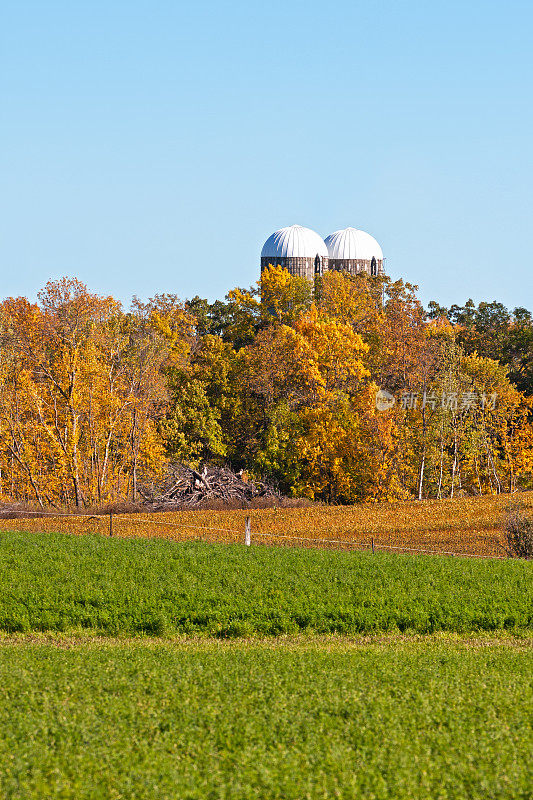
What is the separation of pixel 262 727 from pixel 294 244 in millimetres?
74715

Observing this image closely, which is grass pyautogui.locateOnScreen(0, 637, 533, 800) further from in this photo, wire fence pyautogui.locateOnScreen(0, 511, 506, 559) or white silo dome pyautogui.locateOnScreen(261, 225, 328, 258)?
white silo dome pyautogui.locateOnScreen(261, 225, 328, 258)

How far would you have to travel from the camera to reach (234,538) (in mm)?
31797

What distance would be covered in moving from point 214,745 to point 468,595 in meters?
11.8

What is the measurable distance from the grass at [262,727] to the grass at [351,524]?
17.5 meters

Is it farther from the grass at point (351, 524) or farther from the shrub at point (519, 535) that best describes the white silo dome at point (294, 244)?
the shrub at point (519, 535)

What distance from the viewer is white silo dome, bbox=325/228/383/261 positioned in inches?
3371

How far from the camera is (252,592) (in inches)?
781

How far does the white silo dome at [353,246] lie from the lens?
85625mm

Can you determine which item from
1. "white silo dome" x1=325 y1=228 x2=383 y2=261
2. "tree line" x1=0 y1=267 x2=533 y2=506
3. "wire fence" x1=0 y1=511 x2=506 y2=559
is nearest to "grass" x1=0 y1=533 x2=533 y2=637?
"wire fence" x1=0 y1=511 x2=506 y2=559

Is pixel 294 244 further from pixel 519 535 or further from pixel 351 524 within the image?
pixel 519 535

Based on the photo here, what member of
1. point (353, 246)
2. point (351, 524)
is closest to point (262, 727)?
point (351, 524)

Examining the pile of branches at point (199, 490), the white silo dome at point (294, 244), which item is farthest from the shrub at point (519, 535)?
the white silo dome at point (294, 244)

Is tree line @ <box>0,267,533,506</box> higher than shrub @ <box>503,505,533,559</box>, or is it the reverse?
tree line @ <box>0,267,533,506</box>

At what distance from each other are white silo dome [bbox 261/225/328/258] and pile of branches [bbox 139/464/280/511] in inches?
1532
